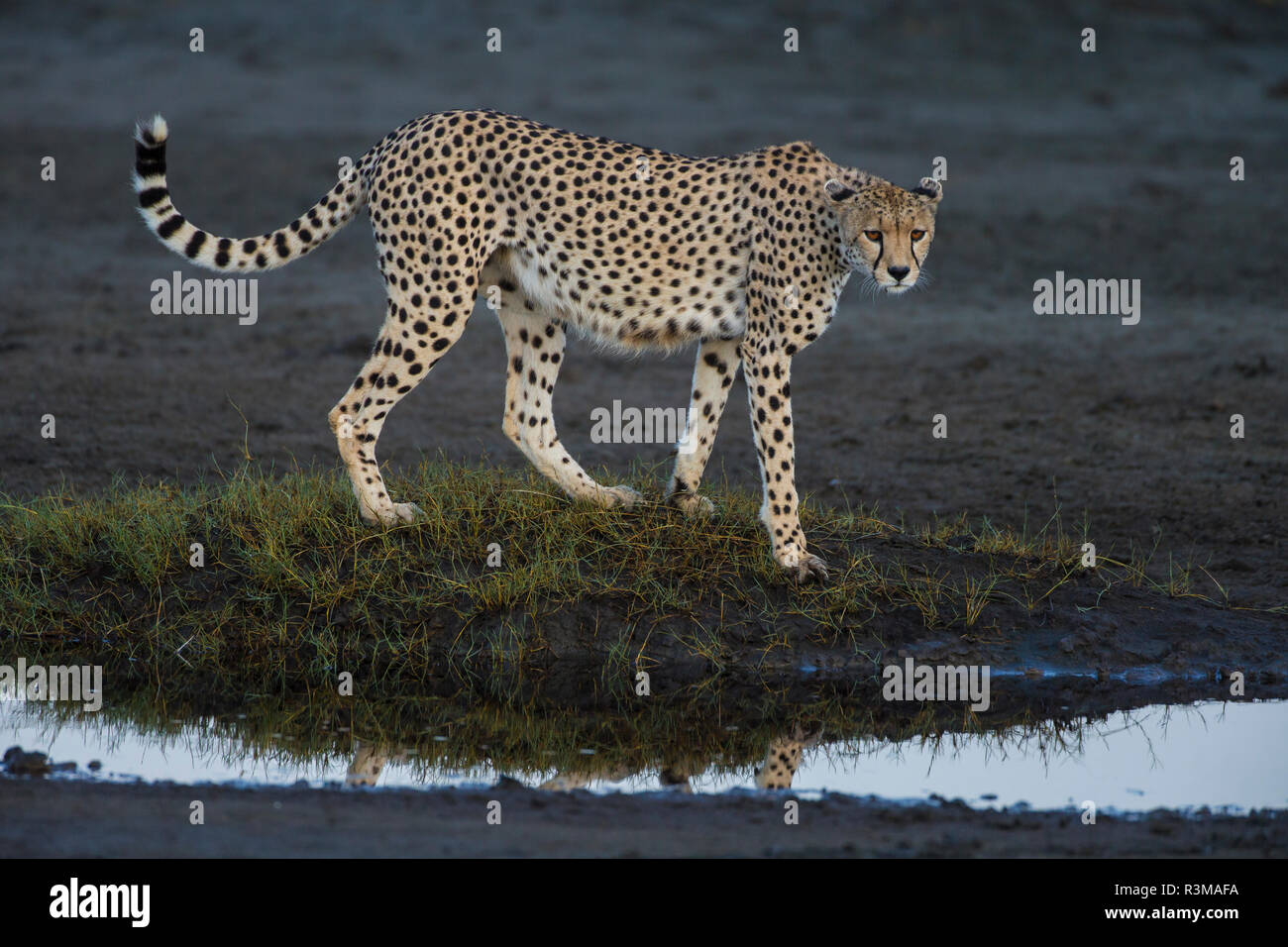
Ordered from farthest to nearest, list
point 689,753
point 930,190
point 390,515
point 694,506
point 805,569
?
point 694,506 < point 390,515 < point 805,569 < point 930,190 < point 689,753

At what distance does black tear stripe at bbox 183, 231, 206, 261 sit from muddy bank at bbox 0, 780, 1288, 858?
239cm

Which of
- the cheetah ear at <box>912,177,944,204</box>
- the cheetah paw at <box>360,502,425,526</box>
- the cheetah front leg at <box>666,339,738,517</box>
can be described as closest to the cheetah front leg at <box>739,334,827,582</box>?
the cheetah front leg at <box>666,339,738,517</box>

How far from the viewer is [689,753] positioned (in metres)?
5.75

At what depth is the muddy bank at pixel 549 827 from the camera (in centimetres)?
467

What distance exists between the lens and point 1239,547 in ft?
25.9

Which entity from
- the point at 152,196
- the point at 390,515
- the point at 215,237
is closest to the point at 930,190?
the point at 390,515

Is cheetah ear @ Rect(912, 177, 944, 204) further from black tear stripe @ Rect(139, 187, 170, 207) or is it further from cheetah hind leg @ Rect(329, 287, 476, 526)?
black tear stripe @ Rect(139, 187, 170, 207)

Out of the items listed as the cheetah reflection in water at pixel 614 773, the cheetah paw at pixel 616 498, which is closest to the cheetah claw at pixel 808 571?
the cheetah paw at pixel 616 498

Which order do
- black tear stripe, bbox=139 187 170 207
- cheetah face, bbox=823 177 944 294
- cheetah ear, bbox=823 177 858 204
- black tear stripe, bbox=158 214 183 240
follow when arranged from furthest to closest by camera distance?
1. black tear stripe, bbox=158 214 183 240
2. black tear stripe, bbox=139 187 170 207
3. cheetah ear, bbox=823 177 858 204
4. cheetah face, bbox=823 177 944 294

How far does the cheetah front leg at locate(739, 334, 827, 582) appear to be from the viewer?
6.51m

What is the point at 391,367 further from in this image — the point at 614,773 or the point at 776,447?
the point at 614,773

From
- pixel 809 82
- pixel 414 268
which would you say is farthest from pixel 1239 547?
pixel 809 82

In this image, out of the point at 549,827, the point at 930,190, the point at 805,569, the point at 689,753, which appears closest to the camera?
the point at 549,827

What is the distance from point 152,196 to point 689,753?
299cm
